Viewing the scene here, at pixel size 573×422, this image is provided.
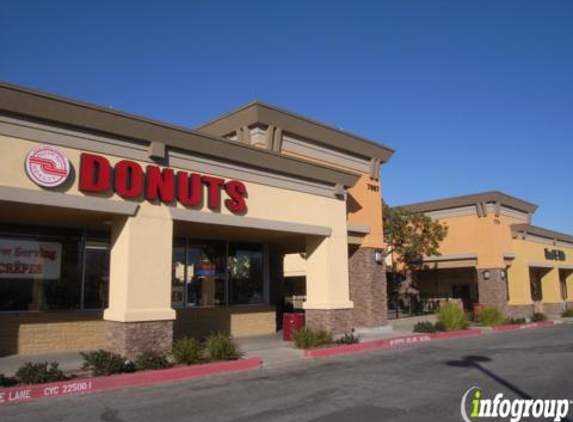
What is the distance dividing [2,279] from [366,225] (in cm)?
1472

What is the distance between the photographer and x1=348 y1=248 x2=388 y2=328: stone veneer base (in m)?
23.1

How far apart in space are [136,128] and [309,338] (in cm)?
857

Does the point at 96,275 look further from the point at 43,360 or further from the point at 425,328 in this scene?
the point at 425,328

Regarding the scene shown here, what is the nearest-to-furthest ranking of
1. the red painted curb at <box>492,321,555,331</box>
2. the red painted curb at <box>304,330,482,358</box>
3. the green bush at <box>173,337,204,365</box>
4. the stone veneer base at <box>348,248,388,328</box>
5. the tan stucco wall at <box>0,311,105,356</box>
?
the green bush at <box>173,337,204,365</box> < the tan stucco wall at <box>0,311,105,356</box> < the red painted curb at <box>304,330,482,358</box> < the stone veneer base at <box>348,248,388,328</box> < the red painted curb at <box>492,321,555,331</box>

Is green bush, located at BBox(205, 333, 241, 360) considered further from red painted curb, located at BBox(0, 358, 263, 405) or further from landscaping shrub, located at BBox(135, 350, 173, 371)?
landscaping shrub, located at BBox(135, 350, 173, 371)

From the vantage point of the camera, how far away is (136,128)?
46.2 feet

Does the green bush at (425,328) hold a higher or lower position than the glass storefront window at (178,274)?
lower

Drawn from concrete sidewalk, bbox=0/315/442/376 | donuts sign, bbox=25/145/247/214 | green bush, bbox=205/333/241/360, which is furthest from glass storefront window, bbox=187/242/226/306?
green bush, bbox=205/333/241/360

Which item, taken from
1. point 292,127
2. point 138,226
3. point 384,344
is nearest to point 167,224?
point 138,226

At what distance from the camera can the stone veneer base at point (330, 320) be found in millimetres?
19516

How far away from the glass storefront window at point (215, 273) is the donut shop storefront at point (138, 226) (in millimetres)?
56

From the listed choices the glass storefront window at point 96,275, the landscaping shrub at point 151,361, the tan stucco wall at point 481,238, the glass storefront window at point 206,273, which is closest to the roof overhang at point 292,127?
the glass storefront window at point 206,273

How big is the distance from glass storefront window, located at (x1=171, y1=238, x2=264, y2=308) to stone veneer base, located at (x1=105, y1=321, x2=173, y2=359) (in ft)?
16.8

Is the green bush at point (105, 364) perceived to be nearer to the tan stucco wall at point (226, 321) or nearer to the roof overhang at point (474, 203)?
the tan stucco wall at point (226, 321)
